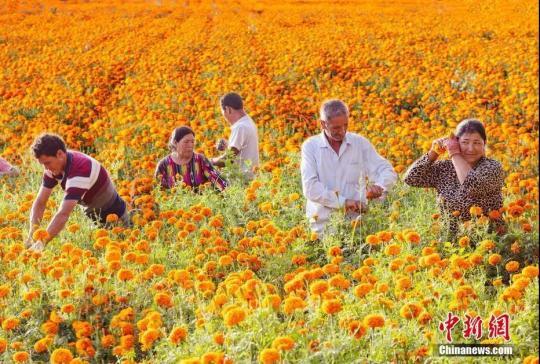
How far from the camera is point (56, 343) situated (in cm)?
358

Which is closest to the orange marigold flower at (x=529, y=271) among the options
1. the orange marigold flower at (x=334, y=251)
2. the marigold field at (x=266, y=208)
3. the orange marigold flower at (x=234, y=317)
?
the marigold field at (x=266, y=208)

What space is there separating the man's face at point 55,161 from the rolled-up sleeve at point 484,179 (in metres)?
2.47

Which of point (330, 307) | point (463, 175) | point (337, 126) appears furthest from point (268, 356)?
point (337, 126)

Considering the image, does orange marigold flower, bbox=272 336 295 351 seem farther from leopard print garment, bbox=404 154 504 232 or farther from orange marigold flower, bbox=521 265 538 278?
leopard print garment, bbox=404 154 504 232

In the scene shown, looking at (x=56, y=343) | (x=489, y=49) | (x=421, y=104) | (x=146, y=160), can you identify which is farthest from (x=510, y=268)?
(x=489, y=49)

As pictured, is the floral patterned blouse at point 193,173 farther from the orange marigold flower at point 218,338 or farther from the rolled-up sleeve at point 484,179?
the orange marigold flower at point 218,338

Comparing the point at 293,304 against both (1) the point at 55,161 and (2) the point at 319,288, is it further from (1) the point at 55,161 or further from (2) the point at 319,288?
(1) the point at 55,161

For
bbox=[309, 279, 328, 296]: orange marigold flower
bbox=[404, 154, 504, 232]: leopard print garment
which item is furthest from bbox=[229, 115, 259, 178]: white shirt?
bbox=[309, 279, 328, 296]: orange marigold flower

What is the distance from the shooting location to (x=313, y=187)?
4.70 metres

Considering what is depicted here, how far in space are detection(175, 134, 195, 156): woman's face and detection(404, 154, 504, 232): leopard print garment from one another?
191 centimetres

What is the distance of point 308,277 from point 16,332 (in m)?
1.49

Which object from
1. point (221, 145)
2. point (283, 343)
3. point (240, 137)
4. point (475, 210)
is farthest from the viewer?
point (221, 145)

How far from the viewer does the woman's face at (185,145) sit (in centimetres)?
585

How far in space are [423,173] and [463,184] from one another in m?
0.30
